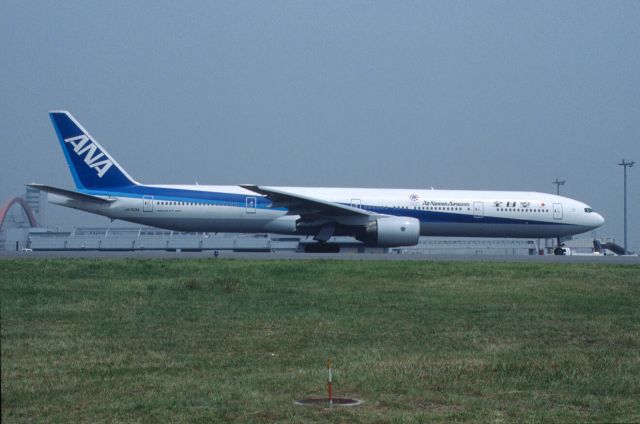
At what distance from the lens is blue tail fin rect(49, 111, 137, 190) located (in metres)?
35.1

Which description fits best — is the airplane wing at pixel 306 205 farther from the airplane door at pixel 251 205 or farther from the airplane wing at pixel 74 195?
the airplane wing at pixel 74 195

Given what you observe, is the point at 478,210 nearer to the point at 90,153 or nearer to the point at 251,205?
the point at 251,205

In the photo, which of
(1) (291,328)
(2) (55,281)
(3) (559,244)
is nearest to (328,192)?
(3) (559,244)

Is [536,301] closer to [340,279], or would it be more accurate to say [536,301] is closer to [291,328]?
[340,279]

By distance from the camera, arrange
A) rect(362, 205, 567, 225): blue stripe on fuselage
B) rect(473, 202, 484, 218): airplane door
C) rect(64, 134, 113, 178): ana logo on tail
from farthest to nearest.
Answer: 1. rect(473, 202, 484, 218): airplane door
2. rect(362, 205, 567, 225): blue stripe on fuselage
3. rect(64, 134, 113, 178): ana logo on tail

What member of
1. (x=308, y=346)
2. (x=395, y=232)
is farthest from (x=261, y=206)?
(x=308, y=346)

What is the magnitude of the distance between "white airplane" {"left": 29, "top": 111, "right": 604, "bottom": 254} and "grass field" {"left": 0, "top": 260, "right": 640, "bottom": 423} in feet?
49.0

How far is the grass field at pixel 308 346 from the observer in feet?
26.4

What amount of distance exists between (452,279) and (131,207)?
19133 millimetres

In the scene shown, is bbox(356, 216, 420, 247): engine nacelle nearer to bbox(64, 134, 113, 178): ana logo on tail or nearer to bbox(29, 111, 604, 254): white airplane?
bbox(29, 111, 604, 254): white airplane

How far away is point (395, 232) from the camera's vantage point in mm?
31953

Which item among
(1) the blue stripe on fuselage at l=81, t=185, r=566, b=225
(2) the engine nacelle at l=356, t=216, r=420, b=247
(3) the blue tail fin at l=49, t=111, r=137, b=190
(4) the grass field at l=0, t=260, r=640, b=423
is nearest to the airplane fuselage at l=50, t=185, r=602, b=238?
(1) the blue stripe on fuselage at l=81, t=185, r=566, b=225

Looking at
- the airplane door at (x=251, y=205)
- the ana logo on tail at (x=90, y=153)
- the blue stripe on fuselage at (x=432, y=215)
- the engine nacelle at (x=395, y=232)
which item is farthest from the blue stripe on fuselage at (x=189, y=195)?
the engine nacelle at (x=395, y=232)

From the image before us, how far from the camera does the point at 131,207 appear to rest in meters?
34.8
